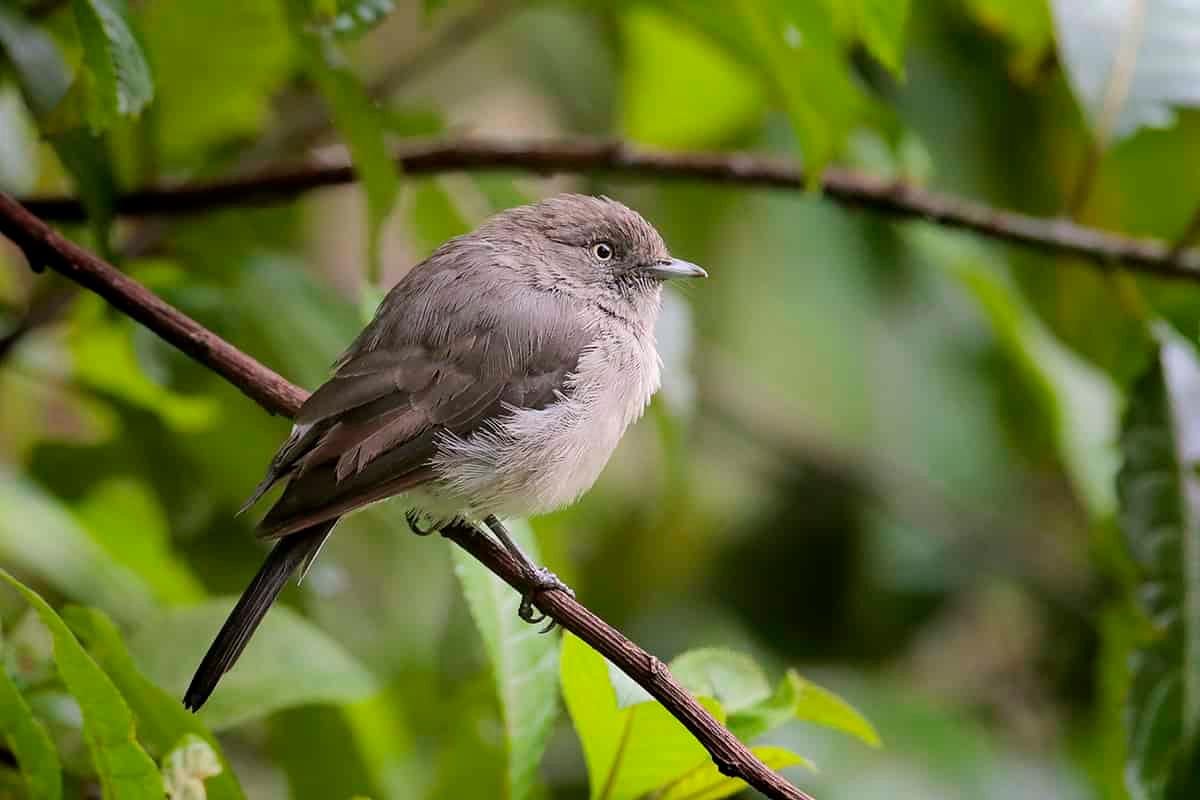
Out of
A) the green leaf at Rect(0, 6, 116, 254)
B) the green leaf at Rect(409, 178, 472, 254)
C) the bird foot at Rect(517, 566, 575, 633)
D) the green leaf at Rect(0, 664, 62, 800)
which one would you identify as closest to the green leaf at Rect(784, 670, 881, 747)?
the bird foot at Rect(517, 566, 575, 633)

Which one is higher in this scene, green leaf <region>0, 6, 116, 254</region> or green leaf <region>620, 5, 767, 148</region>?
green leaf <region>620, 5, 767, 148</region>

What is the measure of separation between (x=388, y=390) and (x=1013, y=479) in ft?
10.4

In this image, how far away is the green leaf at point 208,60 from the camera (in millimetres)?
3342

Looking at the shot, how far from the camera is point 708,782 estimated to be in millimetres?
2207

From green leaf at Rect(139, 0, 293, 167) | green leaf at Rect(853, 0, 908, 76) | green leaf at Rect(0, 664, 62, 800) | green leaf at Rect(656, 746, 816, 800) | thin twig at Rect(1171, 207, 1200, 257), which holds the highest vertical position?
green leaf at Rect(853, 0, 908, 76)

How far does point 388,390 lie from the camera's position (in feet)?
8.80

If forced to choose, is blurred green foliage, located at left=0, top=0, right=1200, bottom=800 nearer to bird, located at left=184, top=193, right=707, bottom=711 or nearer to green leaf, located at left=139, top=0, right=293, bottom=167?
green leaf, located at left=139, top=0, right=293, bottom=167

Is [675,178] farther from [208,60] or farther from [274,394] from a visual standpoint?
[274,394]

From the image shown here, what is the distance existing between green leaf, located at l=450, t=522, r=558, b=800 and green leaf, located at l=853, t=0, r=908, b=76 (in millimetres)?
1234

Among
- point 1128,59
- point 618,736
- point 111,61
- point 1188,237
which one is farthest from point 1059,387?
point 111,61

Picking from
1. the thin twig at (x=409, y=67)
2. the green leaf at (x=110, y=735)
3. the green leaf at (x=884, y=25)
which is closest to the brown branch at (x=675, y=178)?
the green leaf at (x=884, y=25)

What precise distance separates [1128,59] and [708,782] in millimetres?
1937

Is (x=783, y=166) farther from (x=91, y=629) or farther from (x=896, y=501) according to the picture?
(x=896, y=501)

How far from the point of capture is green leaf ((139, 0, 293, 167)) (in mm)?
3342
